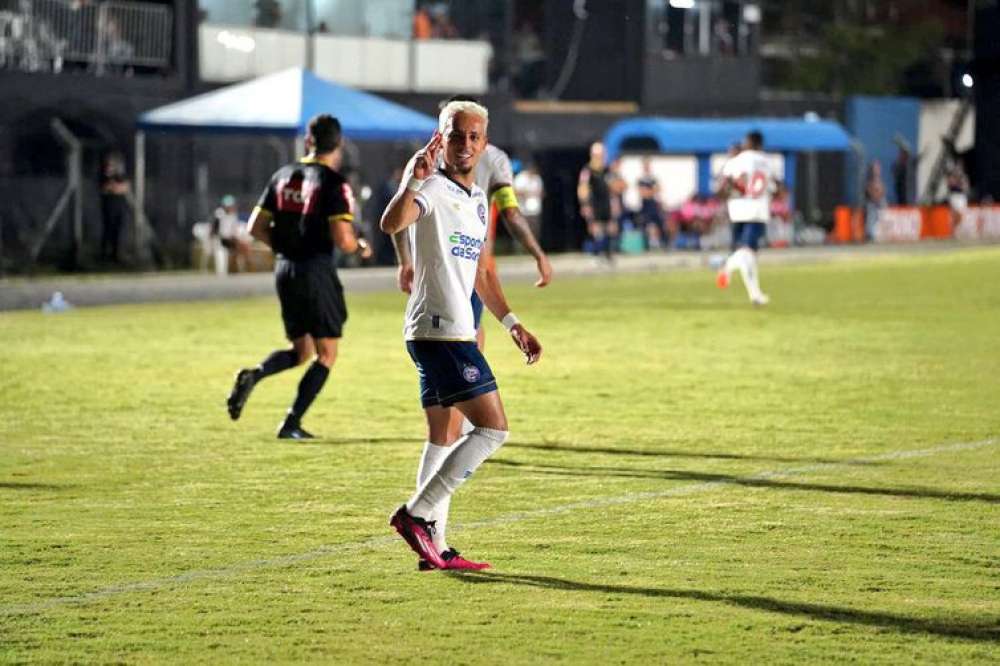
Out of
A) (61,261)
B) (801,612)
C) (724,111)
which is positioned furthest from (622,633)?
(724,111)

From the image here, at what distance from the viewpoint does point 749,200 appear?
2506 cm

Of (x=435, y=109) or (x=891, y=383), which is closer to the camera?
(x=891, y=383)

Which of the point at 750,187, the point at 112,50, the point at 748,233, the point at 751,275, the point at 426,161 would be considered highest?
the point at 112,50

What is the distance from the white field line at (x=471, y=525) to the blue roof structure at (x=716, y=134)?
29.7m

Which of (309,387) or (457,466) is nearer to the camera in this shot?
(457,466)

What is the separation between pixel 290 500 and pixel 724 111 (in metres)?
39.3

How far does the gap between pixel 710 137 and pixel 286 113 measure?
15512 mm

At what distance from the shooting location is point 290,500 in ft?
35.5

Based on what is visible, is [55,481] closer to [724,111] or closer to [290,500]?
[290,500]

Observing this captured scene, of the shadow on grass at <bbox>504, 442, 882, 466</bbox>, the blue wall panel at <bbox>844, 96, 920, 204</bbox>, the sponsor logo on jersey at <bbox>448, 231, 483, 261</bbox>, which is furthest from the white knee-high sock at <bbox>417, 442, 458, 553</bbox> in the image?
the blue wall panel at <bbox>844, 96, 920, 204</bbox>

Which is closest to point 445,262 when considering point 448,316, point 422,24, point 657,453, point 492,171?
point 448,316

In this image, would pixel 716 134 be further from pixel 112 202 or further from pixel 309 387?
pixel 309 387

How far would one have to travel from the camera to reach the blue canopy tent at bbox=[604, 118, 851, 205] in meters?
42.6

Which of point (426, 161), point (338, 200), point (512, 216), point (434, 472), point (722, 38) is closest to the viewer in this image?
point (426, 161)
